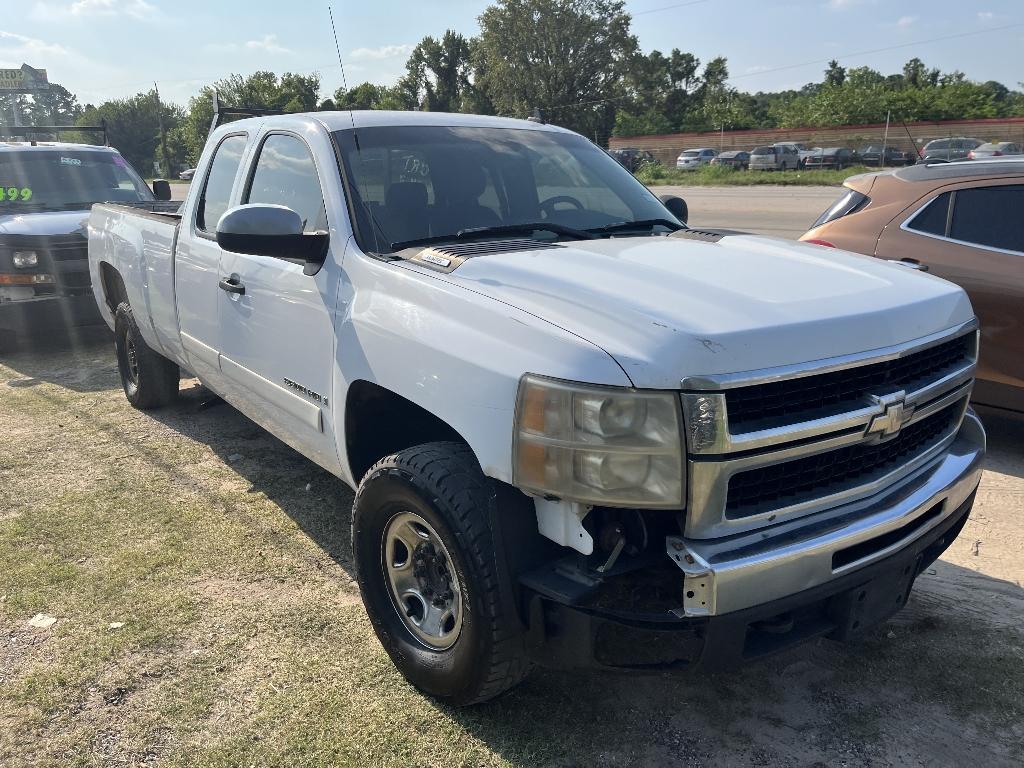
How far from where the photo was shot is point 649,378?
209cm

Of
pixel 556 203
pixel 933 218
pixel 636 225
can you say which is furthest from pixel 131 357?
pixel 933 218

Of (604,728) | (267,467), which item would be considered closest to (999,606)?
(604,728)

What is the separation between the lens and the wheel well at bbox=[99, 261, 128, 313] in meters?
6.07

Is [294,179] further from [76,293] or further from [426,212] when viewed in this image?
[76,293]

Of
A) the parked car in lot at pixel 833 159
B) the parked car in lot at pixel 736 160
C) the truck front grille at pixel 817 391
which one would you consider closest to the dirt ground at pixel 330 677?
the truck front grille at pixel 817 391

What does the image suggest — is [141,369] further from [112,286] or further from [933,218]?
[933,218]

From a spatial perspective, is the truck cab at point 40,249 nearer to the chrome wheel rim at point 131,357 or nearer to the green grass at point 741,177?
the chrome wheel rim at point 131,357

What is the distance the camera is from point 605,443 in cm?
214

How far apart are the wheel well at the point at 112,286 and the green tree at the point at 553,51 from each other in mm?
76674

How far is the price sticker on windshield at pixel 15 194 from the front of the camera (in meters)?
8.55

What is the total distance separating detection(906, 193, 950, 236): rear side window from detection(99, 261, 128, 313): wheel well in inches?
207

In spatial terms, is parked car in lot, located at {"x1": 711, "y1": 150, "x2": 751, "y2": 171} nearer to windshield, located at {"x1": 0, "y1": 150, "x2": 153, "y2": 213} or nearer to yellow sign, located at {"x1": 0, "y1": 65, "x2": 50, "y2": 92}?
windshield, located at {"x1": 0, "y1": 150, "x2": 153, "y2": 213}

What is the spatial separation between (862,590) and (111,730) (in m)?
2.35

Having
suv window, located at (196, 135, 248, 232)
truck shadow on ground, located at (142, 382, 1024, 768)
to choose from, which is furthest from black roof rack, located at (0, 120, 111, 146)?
truck shadow on ground, located at (142, 382, 1024, 768)
